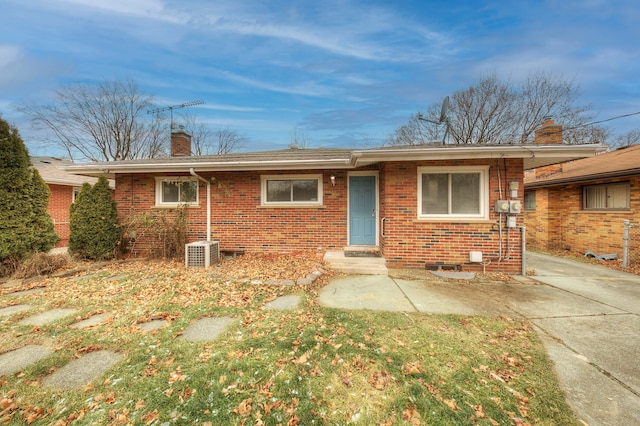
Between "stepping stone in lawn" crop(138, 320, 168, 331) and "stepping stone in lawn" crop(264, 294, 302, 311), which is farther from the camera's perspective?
"stepping stone in lawn" crop(264, 294, 302, 311)

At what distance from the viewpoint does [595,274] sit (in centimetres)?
618

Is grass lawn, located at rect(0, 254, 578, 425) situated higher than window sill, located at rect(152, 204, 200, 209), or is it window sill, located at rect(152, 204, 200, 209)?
window sill, located at rect(152, 204, 200, 209)

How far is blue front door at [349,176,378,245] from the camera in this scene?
750cm

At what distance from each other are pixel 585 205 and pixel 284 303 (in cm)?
1116

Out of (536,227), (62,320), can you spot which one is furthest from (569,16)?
(62,320)

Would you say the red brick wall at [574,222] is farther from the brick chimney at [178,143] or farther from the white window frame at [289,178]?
the brick chimney at [178,143]

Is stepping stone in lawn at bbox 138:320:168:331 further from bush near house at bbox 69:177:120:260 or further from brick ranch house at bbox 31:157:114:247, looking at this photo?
brick ranch house at bbox 31:157:114:247

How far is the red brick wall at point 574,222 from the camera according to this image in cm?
788

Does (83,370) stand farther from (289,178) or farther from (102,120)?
(102,120)

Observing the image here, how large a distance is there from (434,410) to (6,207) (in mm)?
8502

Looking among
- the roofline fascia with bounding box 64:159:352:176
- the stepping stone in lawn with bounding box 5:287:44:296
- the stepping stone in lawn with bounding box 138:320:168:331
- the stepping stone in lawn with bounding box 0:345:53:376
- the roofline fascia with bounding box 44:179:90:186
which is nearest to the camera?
the stepping stone in lawn with bounding box 0:345:53:376

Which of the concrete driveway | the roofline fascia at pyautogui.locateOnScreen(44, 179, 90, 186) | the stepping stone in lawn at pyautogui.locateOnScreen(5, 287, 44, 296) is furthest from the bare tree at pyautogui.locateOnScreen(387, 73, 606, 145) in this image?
the roofline fascia at pyautogui.locateOnScreen(44, 179, 90, 186)

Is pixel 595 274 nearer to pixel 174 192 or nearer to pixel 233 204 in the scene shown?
pixel 233 204

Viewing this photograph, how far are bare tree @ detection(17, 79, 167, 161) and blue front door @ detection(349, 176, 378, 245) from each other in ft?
66.6
